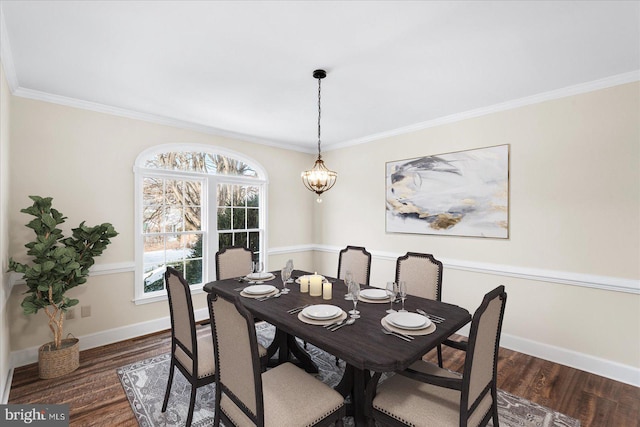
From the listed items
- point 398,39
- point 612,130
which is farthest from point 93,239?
point 612,130

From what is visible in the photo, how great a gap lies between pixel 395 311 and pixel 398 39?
74.2 inches

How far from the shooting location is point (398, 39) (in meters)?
2.00

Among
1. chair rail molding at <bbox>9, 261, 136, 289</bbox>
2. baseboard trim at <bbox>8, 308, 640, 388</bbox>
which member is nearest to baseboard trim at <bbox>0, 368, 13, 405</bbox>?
baseboard trim at <bbox>8, 308, 640, 388</bbox>

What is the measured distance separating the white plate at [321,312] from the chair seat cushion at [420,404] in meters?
0.48

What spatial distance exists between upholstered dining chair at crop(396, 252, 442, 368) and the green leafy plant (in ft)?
9.95

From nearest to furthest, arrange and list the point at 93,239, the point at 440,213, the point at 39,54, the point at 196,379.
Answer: the point at 196,379 < the point at 39,54 < the point at 93,239 < the point at 440,213

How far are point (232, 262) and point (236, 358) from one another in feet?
6.20

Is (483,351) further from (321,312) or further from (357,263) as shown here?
(357,263)

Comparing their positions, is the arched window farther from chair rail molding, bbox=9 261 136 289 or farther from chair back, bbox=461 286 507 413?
chair back, bbox=461 286 507 413

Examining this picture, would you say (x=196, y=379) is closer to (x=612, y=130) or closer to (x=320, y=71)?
(x=320, y=71)

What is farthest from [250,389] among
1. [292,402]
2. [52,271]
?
[52,271]

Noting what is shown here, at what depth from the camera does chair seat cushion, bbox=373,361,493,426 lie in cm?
141

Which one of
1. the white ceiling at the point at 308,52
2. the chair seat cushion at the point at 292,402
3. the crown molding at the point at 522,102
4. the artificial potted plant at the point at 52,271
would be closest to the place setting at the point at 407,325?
the chair seat cushion at the point at 292,402

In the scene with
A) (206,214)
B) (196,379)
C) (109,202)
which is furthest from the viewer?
(206,214)
